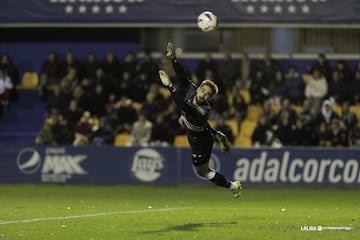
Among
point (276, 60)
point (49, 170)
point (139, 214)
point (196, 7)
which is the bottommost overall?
point (49, 170)

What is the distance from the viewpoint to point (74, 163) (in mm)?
22484

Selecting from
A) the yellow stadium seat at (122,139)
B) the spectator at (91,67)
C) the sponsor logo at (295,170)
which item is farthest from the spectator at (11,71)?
the sponsor logo at (295,170)

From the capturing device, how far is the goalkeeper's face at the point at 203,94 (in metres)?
12.7

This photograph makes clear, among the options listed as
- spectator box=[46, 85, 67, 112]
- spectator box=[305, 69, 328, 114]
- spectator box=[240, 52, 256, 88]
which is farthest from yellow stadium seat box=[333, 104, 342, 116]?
spectator box=[46, 85, 67, 112]

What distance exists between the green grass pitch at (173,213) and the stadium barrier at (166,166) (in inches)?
20.1

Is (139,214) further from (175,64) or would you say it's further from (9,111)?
(9,111)

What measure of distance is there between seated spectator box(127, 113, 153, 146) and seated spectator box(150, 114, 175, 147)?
133 millimetres

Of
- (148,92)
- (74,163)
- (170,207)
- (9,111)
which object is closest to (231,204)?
(170,207)

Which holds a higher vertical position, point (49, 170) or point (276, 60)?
point (276, 60)

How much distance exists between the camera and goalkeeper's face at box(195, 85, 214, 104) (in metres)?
Answer: 12.7

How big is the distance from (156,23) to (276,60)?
4.51 m

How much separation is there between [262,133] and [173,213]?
8377mm

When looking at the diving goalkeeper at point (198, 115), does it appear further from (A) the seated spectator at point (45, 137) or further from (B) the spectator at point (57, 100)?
(B) the spectator at point (57, 100)

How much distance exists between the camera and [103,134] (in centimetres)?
2334
